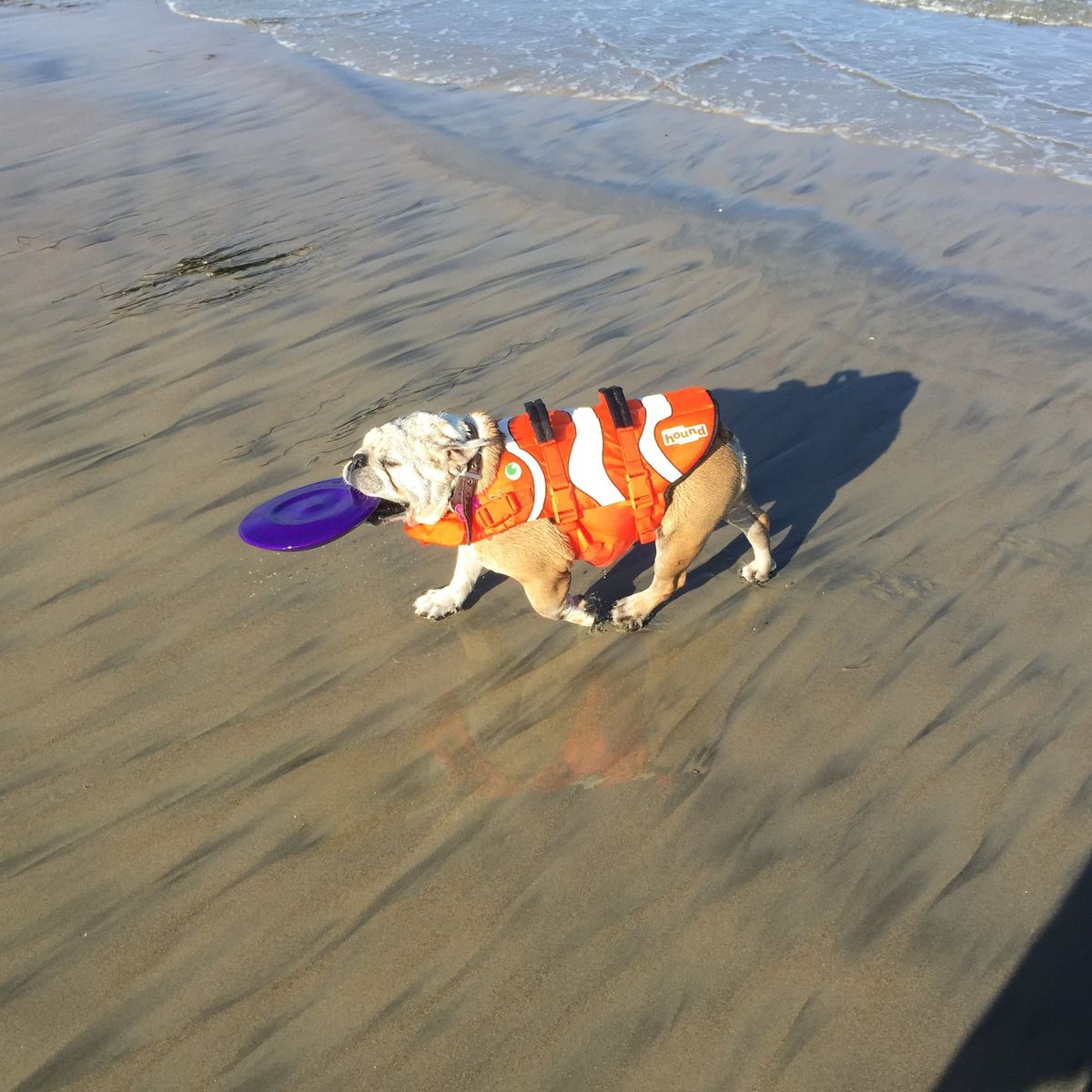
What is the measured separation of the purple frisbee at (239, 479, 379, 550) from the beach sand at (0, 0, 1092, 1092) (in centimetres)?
48

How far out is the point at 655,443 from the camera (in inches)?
170

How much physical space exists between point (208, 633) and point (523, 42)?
44.8 ft

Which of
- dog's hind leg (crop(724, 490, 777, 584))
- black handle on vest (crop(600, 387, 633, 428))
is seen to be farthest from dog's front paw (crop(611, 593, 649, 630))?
black handle on vest (crop(600, 387, 633, 428))

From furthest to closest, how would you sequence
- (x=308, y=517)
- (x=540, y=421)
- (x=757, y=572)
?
(x=757, y=572)
(x=308, y=517)
(x=540, y=421)

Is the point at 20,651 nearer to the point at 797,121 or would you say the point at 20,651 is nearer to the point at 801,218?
the point at 801,218

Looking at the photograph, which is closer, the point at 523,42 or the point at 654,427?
the point at 654,427

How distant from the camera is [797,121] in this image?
37.7 ft

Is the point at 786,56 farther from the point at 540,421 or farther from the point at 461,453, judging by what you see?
the point at 461,453

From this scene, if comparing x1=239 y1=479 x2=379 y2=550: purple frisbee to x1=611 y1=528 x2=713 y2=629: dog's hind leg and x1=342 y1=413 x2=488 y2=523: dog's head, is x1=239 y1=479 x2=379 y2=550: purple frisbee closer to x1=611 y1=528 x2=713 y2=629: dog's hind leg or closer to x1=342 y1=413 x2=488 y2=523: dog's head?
x1=342 y1=413 x2=488 y2=523: dog's head

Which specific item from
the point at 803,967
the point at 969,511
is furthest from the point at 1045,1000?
the point at 969,511

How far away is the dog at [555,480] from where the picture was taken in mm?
4156

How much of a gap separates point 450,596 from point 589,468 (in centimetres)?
125

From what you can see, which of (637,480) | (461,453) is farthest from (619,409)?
(461,453)

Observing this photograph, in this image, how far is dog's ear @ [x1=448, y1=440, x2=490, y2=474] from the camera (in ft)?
13.2
